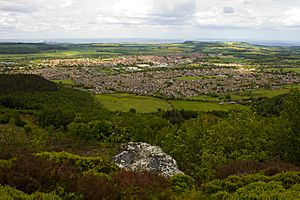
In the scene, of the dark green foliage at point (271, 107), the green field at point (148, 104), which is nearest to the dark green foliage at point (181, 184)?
the dark green foliage at point (271, 107)

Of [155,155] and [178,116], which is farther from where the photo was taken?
[178,116]

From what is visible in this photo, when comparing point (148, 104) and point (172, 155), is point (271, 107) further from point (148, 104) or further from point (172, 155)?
point (172, 155)

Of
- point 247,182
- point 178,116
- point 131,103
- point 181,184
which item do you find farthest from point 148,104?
point 247,182

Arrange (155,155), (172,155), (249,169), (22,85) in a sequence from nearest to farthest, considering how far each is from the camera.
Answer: (249,169)
(155,155)
(172,155)
(22,85)

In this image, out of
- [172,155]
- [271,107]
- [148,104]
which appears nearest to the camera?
[172,155]

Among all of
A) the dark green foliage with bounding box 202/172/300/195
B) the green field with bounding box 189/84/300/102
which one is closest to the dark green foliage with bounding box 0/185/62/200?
the dark green foliage with bounding box 202/172/300/195

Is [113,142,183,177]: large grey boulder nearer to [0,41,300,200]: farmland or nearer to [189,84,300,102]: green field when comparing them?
[0,41,300,200]: farmland
